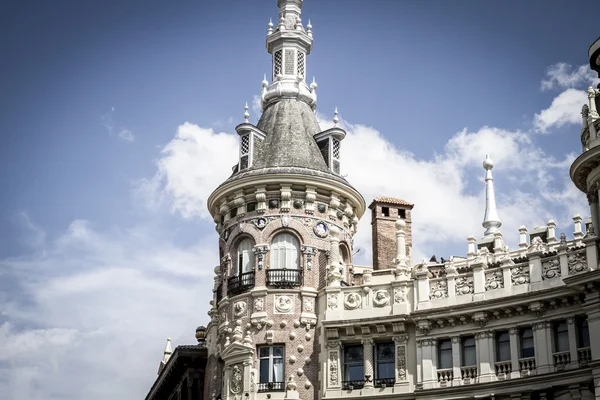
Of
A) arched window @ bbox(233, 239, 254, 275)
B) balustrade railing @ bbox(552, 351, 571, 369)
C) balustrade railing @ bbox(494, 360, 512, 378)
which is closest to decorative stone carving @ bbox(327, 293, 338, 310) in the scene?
arched window @ bbox(233, 239, 254, 275)

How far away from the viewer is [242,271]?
50.4 metres

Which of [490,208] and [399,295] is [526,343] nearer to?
[399,295]

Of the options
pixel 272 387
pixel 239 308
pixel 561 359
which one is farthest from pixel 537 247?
pixel 239 308

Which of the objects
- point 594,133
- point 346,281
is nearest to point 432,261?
point 346,281

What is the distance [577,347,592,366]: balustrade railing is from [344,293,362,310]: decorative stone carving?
1042 cm

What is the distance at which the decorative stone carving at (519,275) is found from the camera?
4353cm

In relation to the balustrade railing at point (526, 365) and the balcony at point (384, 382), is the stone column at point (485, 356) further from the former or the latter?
the balcony at point (384, 382)

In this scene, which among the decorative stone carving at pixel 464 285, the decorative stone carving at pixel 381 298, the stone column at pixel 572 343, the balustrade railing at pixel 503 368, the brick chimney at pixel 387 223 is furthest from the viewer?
the brick chimney at pixel 387 223

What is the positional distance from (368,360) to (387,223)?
12.5 meters

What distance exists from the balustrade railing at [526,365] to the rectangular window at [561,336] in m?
1.10

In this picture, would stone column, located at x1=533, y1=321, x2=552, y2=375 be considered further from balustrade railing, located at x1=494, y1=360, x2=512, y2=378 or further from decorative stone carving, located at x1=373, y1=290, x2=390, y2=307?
decorative stone carving, located at x1=373, y1=290, x2=390, y2=307

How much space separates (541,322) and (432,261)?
66.6ft

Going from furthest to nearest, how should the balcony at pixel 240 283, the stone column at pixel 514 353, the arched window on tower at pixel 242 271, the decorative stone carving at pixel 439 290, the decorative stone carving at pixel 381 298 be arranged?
the arched window on tower at pixel 242 271 → the balcony at pixel 240 283 → the decorative stone carving at pixel 381 298 → the decorative stone carving at pixel 439 290 → the stone column at pixel 514 353

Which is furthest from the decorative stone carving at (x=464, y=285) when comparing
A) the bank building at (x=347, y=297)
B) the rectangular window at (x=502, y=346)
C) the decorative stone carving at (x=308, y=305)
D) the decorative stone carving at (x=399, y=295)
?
the decorative stone carving at (x=308, y=305)
